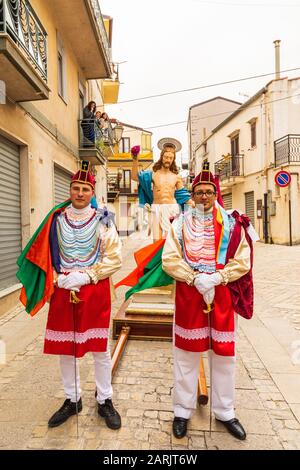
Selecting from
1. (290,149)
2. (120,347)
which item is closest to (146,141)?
(290,149)

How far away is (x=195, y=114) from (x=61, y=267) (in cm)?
3214

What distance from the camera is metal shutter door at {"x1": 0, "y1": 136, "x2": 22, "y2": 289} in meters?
5.90

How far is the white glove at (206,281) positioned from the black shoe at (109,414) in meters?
1.15

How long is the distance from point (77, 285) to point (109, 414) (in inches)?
39.9

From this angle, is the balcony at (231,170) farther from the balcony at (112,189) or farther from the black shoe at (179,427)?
the black shoe at (179,427)

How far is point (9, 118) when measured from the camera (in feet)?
19.1

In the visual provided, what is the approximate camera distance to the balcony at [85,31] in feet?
27.0

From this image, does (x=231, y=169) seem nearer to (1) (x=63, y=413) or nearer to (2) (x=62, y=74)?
(2) (x=62, y=74)

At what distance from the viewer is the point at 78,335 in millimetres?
2514

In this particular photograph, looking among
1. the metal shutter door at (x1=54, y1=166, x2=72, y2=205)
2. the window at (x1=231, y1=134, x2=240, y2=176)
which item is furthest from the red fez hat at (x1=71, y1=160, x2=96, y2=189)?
the window at (x1=231, y1=134, x2=240, y2=176)

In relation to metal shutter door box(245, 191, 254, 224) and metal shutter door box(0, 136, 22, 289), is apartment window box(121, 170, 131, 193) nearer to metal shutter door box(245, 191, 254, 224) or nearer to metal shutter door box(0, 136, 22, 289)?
metal shutter door box(245, 191, 254, 224)

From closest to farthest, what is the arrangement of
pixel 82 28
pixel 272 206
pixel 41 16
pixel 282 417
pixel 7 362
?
pixel 282 417 < pixel 7 362 < pixel 41 16 < pixel 82 28 < pixel 272 206

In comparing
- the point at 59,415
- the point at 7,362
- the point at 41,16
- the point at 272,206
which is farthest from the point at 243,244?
the point at 272,206
